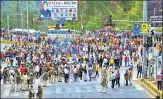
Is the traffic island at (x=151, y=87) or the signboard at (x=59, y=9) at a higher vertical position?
the signboard at (x=59, y=9)

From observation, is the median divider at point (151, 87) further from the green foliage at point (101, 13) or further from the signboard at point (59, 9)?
the green foliage at point (101, 13)

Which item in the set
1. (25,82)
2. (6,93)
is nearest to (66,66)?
(25,82)

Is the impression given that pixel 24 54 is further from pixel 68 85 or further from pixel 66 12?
pixel 66 12

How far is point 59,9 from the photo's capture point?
77312 millimetres

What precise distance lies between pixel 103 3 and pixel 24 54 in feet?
168

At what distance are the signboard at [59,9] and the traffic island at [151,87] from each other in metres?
38.7

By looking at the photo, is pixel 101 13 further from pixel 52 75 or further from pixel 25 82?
pixel 25 82

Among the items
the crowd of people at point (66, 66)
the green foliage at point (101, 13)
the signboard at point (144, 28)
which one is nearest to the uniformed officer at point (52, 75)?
the crowd of people at point (66, 66)

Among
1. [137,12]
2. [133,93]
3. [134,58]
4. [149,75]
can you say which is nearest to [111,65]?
[134,58]

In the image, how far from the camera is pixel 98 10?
3939 inches

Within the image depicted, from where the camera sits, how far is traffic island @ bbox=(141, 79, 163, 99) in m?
33.2

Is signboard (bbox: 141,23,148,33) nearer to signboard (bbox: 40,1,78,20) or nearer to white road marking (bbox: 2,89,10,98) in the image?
white road marking (bbox: 2,89,10,98)

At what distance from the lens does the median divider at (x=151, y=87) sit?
33.5m

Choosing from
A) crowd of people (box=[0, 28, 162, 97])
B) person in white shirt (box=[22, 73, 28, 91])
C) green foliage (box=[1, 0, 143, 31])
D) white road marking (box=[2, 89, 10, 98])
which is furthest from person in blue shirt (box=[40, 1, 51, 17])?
person in white shirt (box=[22, 73, 28, 91])
